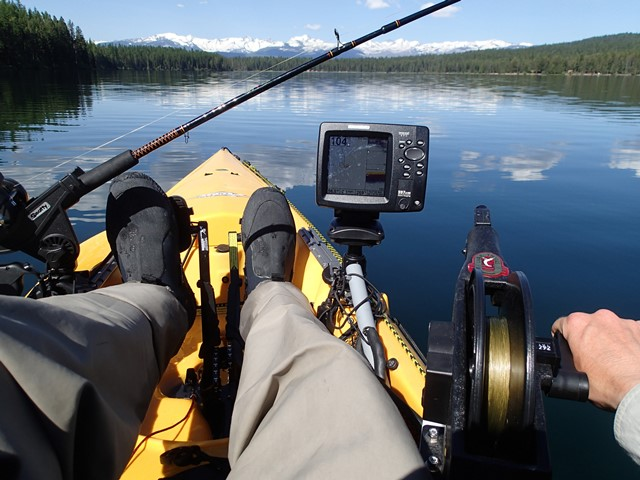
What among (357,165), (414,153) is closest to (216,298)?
(357,165)

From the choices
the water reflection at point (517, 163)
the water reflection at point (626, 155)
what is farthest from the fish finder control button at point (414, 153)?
the water reflection at point (626, 155)

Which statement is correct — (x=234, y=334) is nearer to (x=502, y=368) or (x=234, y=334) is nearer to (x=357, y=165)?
(x=357, y=165)

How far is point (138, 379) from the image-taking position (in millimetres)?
1386

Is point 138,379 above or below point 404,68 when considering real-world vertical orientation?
below

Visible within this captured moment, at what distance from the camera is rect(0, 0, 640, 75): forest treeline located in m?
53.4

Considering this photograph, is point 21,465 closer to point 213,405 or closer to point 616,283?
point 213,405

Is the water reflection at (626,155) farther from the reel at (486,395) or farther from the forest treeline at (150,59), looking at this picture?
the forest treeline at (150,59)

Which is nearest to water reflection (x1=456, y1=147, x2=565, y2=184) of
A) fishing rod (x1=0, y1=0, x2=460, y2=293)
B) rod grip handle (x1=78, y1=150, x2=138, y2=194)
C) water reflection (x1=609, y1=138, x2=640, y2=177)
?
water reflection (x1=609, y1=138, x2=640, y2=177)

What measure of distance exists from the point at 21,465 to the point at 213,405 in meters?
1.64

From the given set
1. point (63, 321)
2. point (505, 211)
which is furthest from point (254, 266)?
point (505, 211)

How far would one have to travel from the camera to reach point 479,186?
9.16m

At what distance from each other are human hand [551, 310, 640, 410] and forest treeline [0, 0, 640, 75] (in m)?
53.1

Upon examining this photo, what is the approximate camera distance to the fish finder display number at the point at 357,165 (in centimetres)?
245

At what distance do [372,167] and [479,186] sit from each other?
734 centimetres
